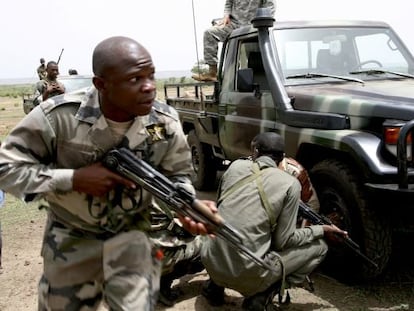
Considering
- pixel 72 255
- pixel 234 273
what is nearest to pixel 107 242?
pixel 72 255

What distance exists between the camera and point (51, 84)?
913cm

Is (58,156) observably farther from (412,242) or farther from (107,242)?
(412,242)

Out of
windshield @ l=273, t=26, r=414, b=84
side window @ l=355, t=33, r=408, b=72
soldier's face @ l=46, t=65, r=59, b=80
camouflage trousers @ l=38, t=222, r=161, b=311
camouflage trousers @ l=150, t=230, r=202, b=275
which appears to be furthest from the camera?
soldier's face @ l=46, t=65, r=59, b=80

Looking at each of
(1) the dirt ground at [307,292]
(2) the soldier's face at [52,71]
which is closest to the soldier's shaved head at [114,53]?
(1) the dirt ground at [307,292]

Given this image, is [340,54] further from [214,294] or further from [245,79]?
[214,294]

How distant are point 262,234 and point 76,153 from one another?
4.64 ft

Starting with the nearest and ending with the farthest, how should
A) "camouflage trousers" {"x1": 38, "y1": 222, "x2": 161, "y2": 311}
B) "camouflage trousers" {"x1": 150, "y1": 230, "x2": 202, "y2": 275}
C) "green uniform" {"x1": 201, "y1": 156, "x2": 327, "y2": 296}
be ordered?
1. "camouflage trousers" {"x1": 38, "y1": 222, "x2": 161, "y2": 311}
2. "green uniform" {"x1": 201, "y1": 156, "x2": 327, "y2": 296}
3. "camouflage trousers" {"x1": 150, "y1": 230, "x2": 202, "y2": 275}

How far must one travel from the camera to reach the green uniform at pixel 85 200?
1972 mm

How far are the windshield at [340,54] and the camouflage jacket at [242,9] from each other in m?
1.18

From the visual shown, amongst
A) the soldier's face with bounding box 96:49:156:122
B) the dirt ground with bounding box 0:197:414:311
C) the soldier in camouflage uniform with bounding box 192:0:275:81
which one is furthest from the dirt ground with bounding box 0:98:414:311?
the soldier in camouflage uniform with bounding box 192:0:275:81

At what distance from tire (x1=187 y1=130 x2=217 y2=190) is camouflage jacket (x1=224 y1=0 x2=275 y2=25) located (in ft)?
4.69

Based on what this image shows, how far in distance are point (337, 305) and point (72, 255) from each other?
6.54ft

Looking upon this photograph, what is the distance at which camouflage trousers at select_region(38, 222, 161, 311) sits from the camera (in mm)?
2074

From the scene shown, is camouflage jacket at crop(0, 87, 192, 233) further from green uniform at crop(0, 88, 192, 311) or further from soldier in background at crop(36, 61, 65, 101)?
soldier in background at crop(36, 61, 65, 101)
